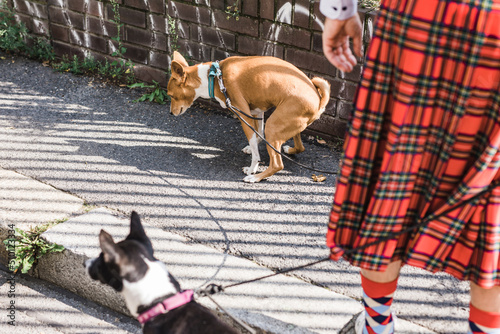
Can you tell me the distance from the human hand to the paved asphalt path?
132 cm

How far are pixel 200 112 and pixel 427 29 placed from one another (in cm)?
346

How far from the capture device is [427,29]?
1419 mm

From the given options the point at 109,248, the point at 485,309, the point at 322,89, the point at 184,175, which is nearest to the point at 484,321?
the point at 485,309

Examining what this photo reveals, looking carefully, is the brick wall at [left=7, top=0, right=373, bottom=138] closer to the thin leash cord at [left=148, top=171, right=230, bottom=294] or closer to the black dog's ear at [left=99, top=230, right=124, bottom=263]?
the thin leash cord at [left=148, top=171, right=230, bottom=294]

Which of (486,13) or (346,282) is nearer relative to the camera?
(486,13)

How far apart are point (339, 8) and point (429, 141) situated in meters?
0.59

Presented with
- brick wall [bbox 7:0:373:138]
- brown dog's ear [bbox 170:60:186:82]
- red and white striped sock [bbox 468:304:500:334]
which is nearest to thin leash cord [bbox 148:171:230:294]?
brown dog's ear [bbox 170:60:186:82]

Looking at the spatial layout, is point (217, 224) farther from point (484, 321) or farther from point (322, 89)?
point (484, 321)

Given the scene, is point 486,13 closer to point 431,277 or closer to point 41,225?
point 431,277

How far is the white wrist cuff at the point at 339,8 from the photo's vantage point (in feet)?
5.69

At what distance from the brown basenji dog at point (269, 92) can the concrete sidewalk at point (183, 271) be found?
3.40ft

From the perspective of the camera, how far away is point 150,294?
1.92m

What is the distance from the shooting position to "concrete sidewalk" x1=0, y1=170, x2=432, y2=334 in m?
2.36

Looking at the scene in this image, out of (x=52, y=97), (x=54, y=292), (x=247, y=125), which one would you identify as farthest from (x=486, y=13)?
(x=52, y=97)
